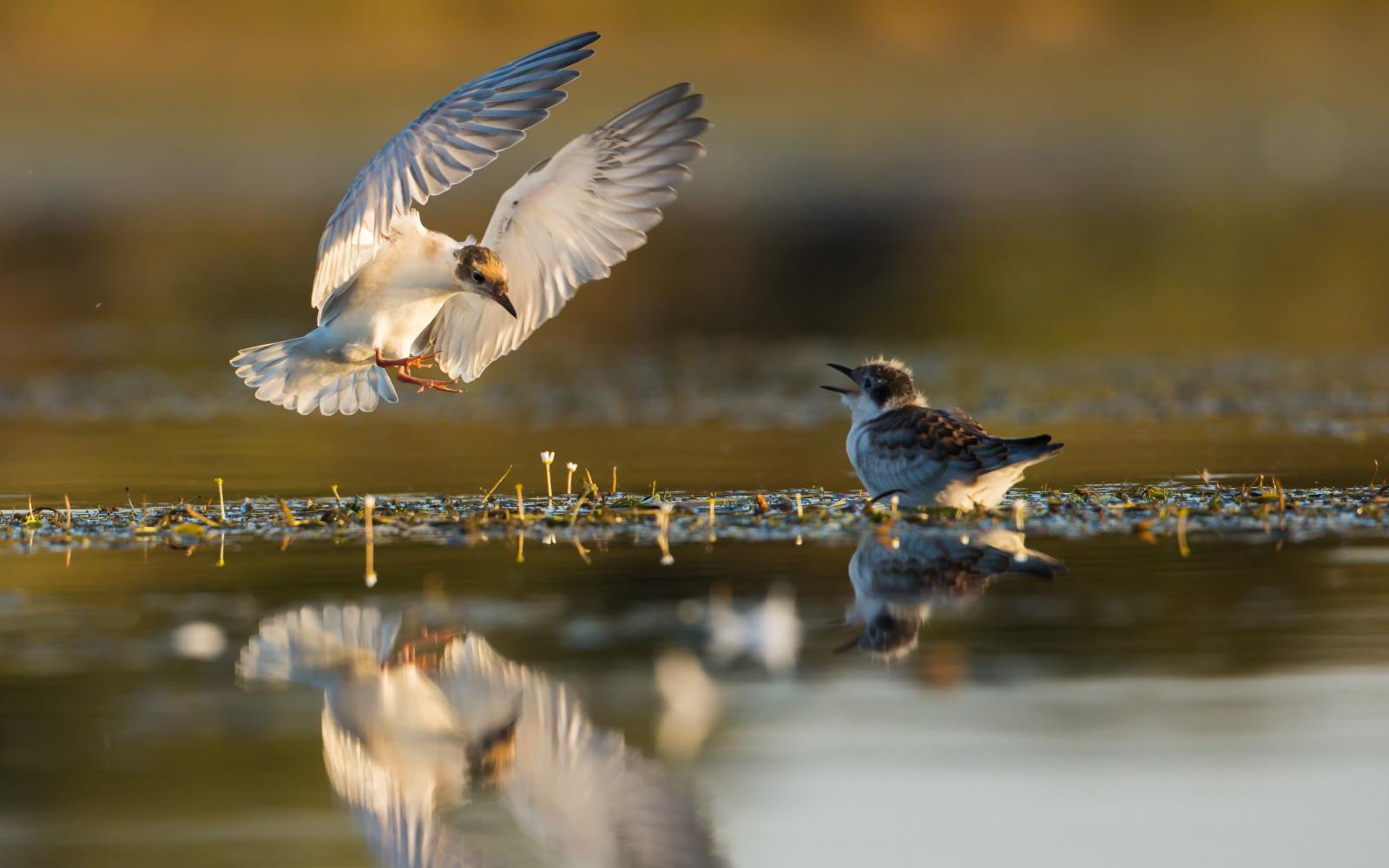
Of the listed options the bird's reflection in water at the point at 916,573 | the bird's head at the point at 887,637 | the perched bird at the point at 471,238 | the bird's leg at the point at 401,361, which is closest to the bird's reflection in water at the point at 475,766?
the bird's head at the point at 887,637

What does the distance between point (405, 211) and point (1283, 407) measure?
6.26m

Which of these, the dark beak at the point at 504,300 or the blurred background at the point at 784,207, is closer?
the dark beak at the point at 504,300

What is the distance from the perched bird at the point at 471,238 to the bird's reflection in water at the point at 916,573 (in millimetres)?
2131

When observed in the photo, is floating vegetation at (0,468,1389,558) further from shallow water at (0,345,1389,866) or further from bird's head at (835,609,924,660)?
bird's head at (835,609,924,660)

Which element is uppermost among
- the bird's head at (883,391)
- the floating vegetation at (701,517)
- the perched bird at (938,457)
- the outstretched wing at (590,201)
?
the outstretched wing at (590,201)

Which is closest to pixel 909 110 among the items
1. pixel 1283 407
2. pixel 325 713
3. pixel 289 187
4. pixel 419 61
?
pixel 419 61

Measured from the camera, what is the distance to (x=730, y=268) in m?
26.3

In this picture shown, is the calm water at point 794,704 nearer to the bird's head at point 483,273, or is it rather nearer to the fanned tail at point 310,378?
the bird's head at point 483,273

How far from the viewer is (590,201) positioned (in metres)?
10.6

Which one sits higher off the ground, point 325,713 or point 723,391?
point 723,391

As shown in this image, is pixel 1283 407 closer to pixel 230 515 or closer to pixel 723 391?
pixel 723 391

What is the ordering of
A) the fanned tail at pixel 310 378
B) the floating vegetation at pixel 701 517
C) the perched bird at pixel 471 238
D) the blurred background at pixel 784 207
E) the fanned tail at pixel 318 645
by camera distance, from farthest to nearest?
the blurred background at pixel 784 207
the fanned tail at pixel 310 378
the perched bird at pixel 471 238
the floating vegetation at pixel 701 517
the fanned tail at pixel 318 645

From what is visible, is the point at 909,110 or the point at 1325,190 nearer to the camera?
the point at 1325,190

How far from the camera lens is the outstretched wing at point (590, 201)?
1038 centimetres
